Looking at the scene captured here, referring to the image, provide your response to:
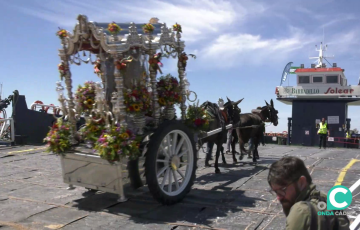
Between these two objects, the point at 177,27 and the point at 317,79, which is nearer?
the point at 177,27

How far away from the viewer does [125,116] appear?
18.0 ft

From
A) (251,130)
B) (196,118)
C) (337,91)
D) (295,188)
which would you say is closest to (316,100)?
(337,91)

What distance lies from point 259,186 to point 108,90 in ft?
12.3

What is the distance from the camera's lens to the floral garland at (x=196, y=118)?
689 centimetres

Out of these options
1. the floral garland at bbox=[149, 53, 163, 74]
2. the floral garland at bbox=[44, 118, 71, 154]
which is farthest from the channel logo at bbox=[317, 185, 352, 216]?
the floral garland at bbox=[44, 118, 71, 154]

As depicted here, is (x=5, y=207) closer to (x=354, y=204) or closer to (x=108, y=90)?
(x=108, y=90)

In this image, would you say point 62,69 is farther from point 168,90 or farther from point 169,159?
point 169,159

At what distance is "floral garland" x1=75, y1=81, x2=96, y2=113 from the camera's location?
6094 mm

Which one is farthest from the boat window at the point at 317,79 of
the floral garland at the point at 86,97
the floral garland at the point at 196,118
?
the floral garland at the point at 86,97

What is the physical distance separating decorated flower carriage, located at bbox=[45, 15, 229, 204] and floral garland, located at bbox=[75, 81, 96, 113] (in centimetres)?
2

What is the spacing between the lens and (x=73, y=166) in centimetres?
589

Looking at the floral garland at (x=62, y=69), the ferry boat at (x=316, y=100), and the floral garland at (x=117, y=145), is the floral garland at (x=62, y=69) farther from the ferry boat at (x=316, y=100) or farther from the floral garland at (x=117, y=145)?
the ferry boat at (x=316, y=100)

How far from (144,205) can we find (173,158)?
3.06 feet

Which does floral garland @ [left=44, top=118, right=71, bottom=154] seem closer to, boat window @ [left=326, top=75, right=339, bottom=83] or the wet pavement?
the wet pavement
